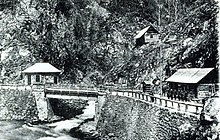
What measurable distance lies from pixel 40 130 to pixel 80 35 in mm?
42625

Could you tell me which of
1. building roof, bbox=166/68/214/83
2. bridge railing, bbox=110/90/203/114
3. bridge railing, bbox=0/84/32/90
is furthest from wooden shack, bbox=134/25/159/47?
building roof, bbox=166/68/214/83

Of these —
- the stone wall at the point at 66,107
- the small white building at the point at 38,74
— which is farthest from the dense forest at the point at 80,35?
the stone wall at the point at 66,107

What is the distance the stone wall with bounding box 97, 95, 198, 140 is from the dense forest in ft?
83.1

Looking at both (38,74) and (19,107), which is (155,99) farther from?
(38,74)

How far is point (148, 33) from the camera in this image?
82562 millimetres

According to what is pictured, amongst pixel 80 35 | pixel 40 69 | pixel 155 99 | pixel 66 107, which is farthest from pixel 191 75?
pixel 80 35

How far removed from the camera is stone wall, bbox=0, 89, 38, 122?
57000 mm

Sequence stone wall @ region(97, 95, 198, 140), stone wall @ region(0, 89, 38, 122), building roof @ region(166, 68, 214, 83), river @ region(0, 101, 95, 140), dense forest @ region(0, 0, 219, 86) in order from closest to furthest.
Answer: stone wall @ region(97, 95, 198, 140), building roof @ region(166, 68, 214, 83), river @ region(0, 101, 95, 140), stone wall @ region(0, 89, 38, 122), dense forest @ region(0, 0, 219, 86)

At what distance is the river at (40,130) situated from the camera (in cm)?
4469

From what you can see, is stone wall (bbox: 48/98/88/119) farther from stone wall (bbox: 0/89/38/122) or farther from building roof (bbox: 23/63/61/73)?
building roof (bbox: 23/63/61/73)

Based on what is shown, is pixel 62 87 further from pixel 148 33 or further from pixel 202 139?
pixel 202 139

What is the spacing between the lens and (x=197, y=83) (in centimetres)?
3994

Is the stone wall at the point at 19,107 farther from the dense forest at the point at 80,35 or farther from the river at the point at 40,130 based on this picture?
the dense forest at the point at 80,35

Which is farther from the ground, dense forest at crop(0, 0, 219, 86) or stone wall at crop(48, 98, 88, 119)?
dense forest at crop(0, 0, 219, 86)
